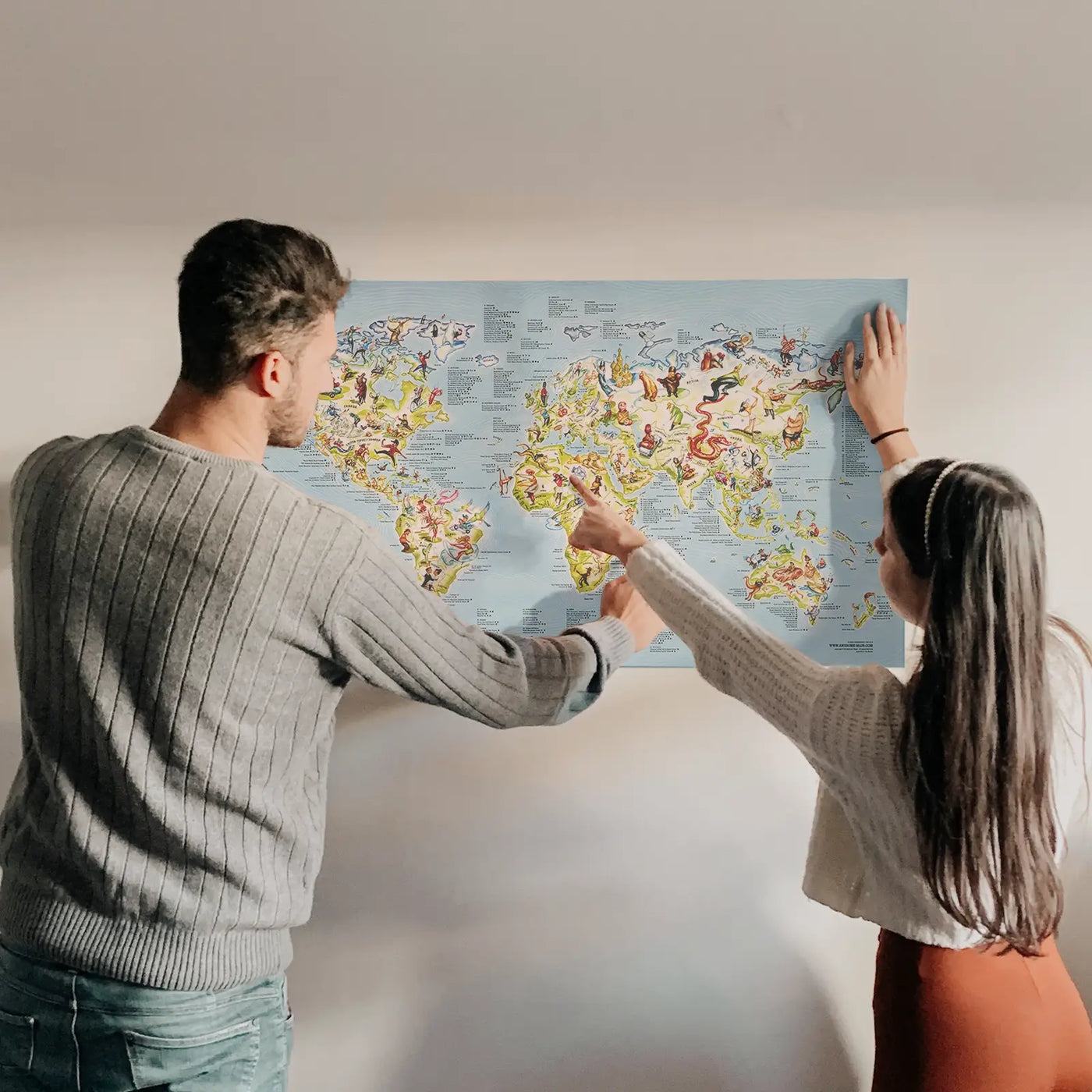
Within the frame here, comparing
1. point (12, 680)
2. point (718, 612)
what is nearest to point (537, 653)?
point (718, 612)

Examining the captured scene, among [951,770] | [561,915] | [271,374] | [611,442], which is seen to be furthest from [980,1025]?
[271,374]

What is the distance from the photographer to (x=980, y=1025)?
1.06 m

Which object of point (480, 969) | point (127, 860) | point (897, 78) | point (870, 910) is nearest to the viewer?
point (127, 860)

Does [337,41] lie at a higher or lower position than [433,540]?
higher

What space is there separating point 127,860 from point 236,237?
27.4 inches

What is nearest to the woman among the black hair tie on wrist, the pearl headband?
the pearl headband

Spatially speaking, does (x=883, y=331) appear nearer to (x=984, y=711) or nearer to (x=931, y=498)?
(x=931, y=498)

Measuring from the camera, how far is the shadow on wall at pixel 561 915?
1.52m

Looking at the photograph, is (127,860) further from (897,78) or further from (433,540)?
(897,78)

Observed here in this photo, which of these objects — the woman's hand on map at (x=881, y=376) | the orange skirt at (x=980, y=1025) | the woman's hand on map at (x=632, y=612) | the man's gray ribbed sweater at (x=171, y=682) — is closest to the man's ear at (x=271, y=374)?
the man's gray ribbed sweater at (x=171, y=682)

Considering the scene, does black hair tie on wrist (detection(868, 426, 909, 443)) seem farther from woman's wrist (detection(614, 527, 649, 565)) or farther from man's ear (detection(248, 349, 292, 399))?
man's ear (detection(248, 349, 292, 399))

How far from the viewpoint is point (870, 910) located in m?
1.12

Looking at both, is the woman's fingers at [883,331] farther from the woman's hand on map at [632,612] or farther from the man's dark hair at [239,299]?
the man's dark hair at [239,299]

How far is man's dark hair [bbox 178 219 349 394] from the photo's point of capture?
101cm
